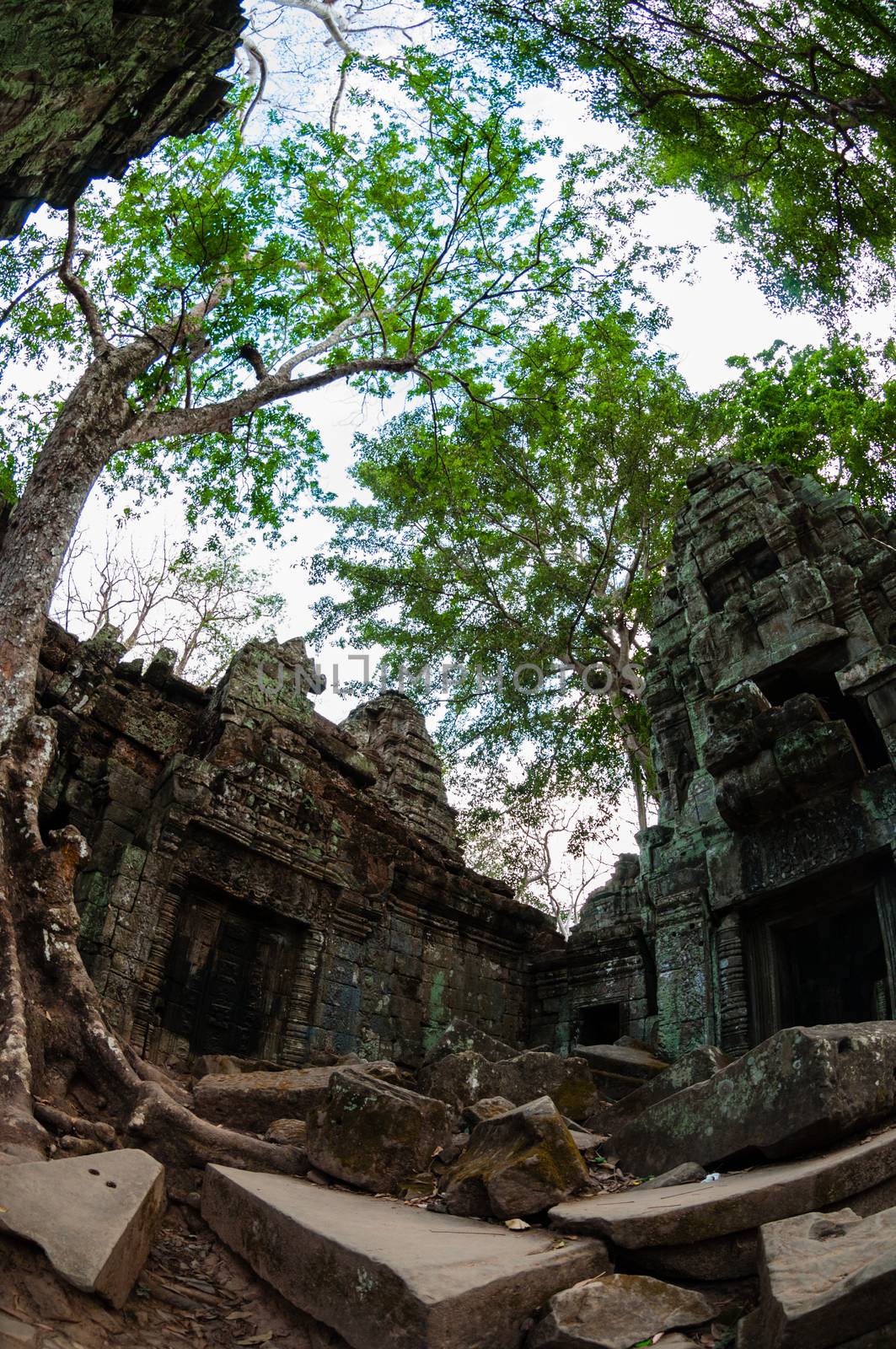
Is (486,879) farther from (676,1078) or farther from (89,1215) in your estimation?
(89,1215)

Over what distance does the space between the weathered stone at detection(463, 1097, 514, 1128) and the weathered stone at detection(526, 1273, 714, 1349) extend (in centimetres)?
204

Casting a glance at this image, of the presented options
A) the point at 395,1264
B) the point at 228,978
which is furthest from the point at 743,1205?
the point at 228,978

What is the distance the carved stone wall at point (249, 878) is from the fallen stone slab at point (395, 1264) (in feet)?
11.4

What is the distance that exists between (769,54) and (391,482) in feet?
37.1

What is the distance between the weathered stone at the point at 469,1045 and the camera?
615 cm

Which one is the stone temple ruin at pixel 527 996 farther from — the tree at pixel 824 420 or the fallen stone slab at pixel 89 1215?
the tree at pixel 824 420

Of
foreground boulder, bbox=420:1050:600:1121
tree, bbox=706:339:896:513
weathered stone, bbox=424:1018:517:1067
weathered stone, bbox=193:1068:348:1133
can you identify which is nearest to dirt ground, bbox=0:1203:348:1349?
weathered stone, bbox=193:1068:348:1133

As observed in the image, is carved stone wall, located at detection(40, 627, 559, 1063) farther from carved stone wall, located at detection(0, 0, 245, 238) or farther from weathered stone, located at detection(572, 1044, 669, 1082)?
carved stone wall, located at detection(0, 0, 245, 238)

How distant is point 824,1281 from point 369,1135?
94.8 inches

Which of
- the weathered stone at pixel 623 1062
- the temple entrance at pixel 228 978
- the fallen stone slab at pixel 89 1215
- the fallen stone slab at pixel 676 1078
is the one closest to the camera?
the fallen stone slab at pixel 89 1215

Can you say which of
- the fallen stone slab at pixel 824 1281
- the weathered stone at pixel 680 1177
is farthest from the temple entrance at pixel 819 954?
the fallen stone slab at pixel 824 1281

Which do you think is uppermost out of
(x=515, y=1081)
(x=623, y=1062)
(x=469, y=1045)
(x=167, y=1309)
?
(x=623, y=1062)

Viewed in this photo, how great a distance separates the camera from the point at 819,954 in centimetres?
826

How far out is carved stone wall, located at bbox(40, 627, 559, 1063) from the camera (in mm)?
7133
